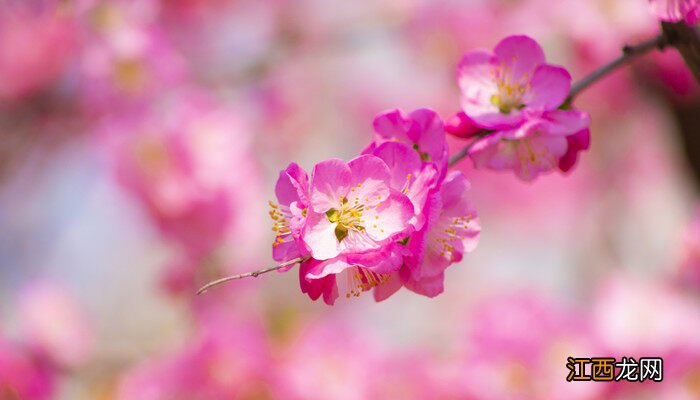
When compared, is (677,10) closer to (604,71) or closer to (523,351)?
→ (604,71)

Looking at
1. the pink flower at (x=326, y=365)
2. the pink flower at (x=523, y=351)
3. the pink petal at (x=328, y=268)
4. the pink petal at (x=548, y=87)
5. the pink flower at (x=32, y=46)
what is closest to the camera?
the pink petal at (x=328, y=268)

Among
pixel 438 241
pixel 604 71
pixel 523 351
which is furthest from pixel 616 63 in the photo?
pixel 523 351

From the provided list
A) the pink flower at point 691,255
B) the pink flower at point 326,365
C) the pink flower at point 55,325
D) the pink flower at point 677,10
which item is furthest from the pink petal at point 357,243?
the pink flower at point 55,325

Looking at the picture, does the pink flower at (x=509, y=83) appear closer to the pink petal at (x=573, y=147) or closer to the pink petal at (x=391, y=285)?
the pink petal at (x=573, y=147)

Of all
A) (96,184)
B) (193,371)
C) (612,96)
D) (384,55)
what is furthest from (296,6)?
(193,371)

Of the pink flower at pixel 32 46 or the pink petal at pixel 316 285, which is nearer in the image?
the pink petal at pixel 316 285

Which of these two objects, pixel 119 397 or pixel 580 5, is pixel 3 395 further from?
pixel 580 5

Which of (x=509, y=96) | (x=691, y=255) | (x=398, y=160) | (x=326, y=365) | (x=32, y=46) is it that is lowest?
(x=398, y=160)
